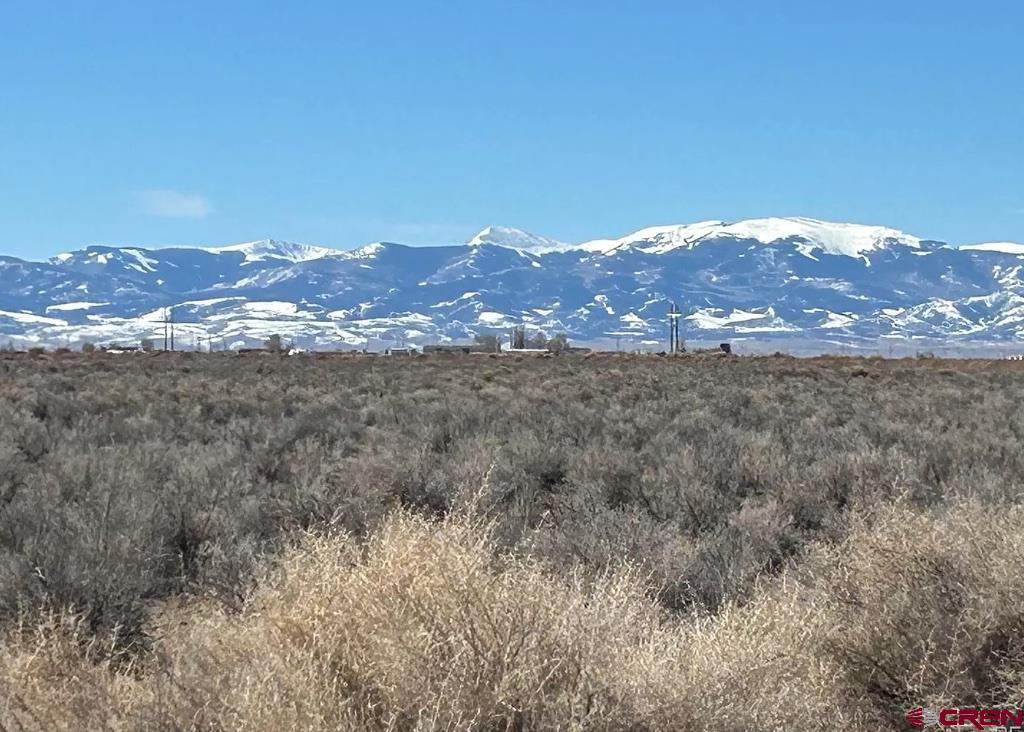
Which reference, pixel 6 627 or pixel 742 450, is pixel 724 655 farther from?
pixel 742 450

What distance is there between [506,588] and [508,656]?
57 cm

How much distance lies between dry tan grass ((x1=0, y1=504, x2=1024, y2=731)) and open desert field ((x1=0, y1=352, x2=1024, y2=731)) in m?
0.01

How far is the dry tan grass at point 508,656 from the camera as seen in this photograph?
150 inches

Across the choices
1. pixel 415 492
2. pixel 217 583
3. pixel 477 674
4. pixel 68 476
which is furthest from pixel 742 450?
pixel 477 674

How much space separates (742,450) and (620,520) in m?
5.40

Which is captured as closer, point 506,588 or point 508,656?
point 508,656
